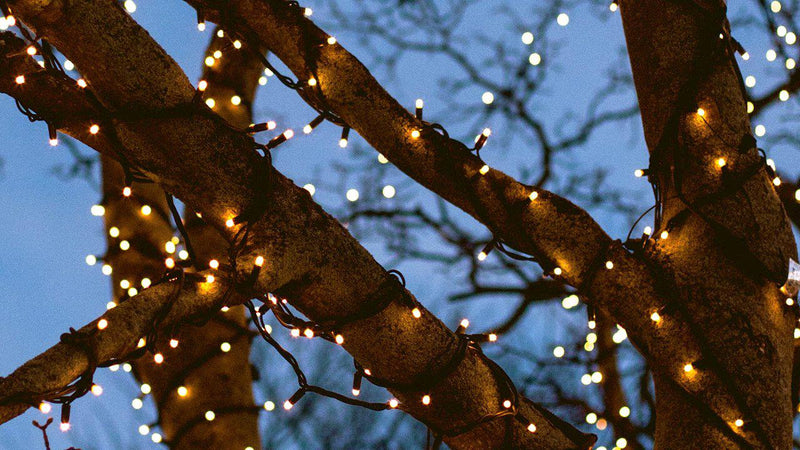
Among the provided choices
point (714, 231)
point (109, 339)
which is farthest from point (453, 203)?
point (109, 339)

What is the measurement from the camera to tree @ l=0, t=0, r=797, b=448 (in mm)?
1629

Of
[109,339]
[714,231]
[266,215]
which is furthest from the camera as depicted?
[714,231]

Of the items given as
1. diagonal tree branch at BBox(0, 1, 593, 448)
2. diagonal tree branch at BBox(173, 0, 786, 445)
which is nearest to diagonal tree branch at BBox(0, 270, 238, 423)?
diagonal tree branch at BBox(0, 1, 593, 448)

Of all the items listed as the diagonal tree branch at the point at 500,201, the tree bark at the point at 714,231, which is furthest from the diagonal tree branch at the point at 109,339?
the tree bark at the point at 714,231

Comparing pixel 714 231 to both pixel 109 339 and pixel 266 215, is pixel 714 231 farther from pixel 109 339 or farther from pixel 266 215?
pixel 109 339

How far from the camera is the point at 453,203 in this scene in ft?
6.88

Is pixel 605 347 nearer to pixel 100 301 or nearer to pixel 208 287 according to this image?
pixel 208 287

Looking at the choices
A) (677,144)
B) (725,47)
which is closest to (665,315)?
(677,144)

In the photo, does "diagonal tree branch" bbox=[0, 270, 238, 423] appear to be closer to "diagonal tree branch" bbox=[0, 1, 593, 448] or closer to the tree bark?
"diagonal tree branch" bbox=[0, 1, 593, 448]

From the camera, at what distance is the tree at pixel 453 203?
163 centimetres

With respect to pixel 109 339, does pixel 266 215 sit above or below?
above

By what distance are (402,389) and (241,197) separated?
2.12ft

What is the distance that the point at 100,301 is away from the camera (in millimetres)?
30156

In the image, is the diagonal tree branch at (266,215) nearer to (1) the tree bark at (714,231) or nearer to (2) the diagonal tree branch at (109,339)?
(2) the diagonal tree branch at (109,339)
